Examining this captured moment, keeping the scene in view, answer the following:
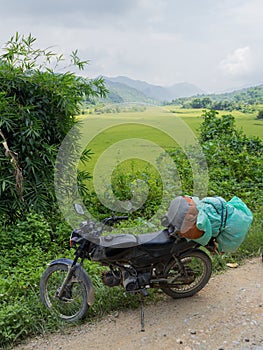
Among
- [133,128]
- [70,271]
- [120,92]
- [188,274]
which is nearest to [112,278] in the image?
[70,271]

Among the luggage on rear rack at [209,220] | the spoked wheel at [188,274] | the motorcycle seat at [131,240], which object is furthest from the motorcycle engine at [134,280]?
the luggage on rear rack at [209,220]

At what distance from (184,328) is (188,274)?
508 millimetres

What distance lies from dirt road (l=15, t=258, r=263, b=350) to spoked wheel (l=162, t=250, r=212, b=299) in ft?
0.27

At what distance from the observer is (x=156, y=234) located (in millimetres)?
3572

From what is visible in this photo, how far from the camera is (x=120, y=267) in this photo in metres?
3.58

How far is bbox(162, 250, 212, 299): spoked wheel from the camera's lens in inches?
144

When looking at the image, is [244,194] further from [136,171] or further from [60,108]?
[60,108]

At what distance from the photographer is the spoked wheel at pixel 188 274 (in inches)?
144

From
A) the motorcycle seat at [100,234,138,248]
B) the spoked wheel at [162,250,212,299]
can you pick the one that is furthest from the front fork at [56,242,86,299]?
the spoked wheel at [162,250,212,299]

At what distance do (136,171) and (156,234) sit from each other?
3.05m

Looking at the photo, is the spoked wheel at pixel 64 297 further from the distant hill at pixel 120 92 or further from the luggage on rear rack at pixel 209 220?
the distant hill at pixel 120 92

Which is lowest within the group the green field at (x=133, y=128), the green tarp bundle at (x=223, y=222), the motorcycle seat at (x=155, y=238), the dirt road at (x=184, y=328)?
the dirt road at (x=184, y=328)

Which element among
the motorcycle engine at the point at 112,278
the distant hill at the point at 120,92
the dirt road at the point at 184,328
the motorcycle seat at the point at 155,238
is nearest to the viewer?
the dirt road at the point at 184,328

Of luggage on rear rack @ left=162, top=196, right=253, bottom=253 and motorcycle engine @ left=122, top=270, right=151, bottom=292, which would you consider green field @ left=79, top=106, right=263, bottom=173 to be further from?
motorcycle engine @ left=122, top=270, right=151, bottom=292
